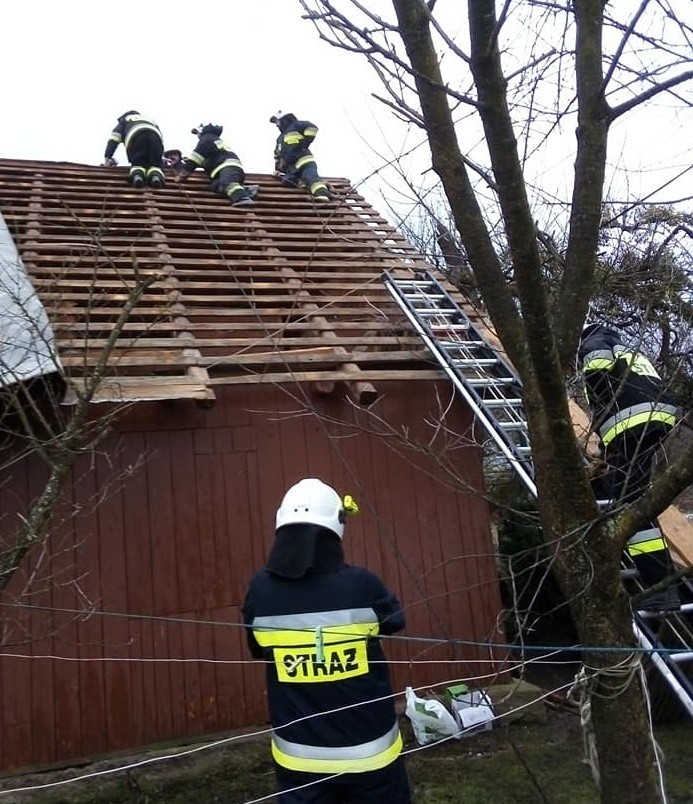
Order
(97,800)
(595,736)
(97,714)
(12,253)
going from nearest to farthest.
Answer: (595,736) < (97,800) < (97,714) < (12,253)

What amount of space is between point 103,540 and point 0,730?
1181 millimetres

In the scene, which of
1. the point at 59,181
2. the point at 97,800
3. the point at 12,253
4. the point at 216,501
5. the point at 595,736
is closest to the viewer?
the point at 595,736

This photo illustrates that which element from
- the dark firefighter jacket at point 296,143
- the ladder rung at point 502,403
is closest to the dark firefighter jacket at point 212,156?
the dark firefighter jacket at point 296,143

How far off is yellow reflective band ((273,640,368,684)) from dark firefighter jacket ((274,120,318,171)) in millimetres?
6919

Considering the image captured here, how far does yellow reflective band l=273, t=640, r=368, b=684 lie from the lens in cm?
282

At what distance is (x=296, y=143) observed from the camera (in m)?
8.82

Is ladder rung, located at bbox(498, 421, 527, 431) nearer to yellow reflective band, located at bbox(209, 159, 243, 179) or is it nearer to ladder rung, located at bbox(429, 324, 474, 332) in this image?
ladder rung, located at bbox(429, 324, 474, 332)

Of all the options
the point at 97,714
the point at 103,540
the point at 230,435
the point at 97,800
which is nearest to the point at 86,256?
the point at 230,435

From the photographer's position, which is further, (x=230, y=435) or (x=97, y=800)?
(x=230, y=435)

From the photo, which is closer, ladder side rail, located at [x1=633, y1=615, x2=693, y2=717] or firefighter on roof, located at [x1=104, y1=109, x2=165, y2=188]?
ladder side rail, located at [x1=633, y1=615, x2=693, y2=717]

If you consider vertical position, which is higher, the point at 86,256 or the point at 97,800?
the point at 86,256

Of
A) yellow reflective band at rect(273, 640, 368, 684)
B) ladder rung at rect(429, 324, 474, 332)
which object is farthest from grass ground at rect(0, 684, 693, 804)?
ladder rung at rect(429, 324, 474, 332)

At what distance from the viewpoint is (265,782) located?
4.43 metres

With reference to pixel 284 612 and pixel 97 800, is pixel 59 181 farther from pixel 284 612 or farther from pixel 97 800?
pixel 284 612
